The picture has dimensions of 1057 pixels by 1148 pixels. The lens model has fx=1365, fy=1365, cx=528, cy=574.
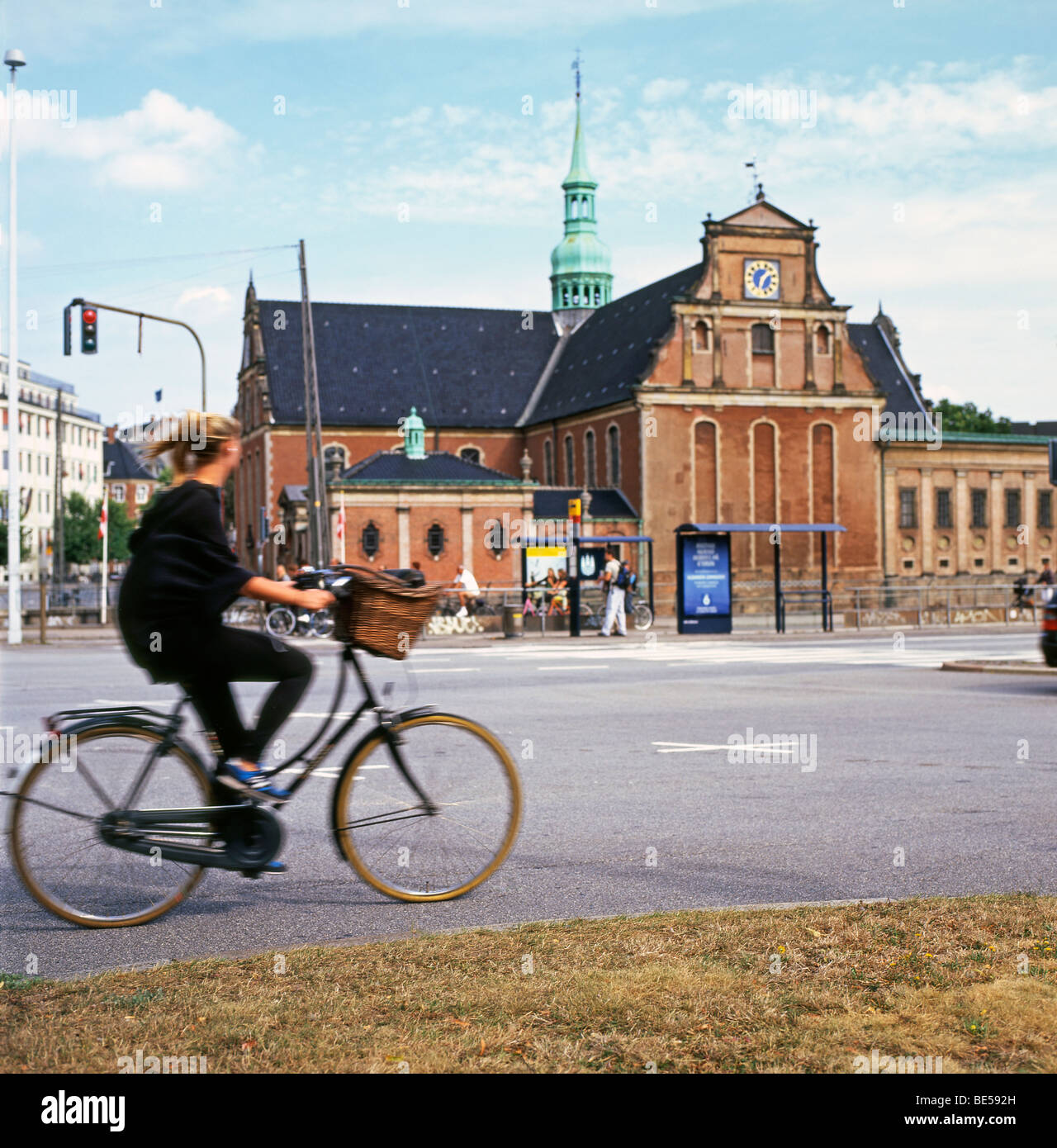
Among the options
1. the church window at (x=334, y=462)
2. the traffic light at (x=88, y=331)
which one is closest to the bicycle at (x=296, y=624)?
the traffic light at (x=88, y=331)

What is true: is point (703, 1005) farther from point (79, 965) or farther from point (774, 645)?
point (774, 645)

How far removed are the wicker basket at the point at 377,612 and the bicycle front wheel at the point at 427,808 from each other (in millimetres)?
480

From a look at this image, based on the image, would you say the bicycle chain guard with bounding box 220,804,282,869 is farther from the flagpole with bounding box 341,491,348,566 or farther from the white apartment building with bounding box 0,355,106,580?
the white apartment building with bounding box 0,355,106,580

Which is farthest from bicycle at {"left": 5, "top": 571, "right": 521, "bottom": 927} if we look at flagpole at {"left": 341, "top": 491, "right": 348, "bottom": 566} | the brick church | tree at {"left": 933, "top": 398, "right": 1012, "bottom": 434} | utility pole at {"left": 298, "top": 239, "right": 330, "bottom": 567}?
tree at {"left": 933, "top": 398, "right": 1012, "bottom": 434}

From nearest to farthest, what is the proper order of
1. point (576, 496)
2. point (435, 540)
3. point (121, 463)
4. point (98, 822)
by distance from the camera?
point (98, 822) < point (435, 540) < point (576, 496) < point (121, 463)

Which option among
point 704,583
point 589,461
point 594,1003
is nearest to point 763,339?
point 589,461

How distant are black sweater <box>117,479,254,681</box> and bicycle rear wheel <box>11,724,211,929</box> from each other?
42cm

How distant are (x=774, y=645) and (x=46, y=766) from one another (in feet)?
82.1

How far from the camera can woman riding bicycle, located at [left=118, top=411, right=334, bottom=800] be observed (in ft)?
17.3

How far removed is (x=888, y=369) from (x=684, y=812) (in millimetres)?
69624

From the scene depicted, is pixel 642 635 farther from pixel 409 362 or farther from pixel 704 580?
pixel 409 362

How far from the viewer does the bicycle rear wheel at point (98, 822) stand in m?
5.42

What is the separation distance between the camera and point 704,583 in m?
Answer: 33.6

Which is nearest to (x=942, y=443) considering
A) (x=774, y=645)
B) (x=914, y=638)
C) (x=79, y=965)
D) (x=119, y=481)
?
(x=914, y=638)
